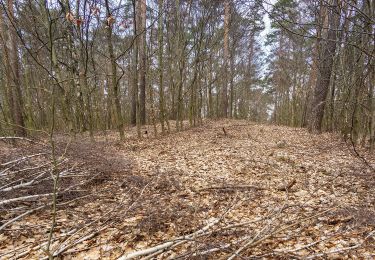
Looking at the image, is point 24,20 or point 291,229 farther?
point 24,20

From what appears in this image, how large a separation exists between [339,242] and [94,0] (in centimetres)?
855

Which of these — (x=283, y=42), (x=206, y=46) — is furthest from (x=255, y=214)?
(x=283, y=42)

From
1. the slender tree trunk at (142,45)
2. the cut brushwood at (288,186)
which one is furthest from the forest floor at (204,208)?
the slender tree trunk at (142,45)

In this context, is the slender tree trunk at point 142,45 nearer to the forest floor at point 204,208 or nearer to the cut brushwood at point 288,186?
the forest floor at point 204,208

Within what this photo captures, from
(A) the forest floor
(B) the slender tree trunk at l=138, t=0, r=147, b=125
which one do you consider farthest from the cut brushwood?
(B) the slender tree trunk at l=138, t=0, r=147, b=125

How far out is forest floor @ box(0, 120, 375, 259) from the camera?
2.46m

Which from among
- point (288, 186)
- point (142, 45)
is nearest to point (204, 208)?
point (288, 186)

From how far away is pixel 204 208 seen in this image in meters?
3.49

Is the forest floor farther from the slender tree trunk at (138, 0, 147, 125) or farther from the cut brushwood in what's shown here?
the slender tree trunk at (138, 0, 147, 125)

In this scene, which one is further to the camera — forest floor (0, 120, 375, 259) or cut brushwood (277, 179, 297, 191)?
cut brushwood (277, 179, 297, 191)

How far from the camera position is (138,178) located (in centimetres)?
459

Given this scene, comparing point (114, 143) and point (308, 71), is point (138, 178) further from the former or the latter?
point (308, 71)

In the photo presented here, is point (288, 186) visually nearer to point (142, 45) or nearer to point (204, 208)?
point (204, 208)

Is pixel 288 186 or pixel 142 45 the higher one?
pixel 142 45
